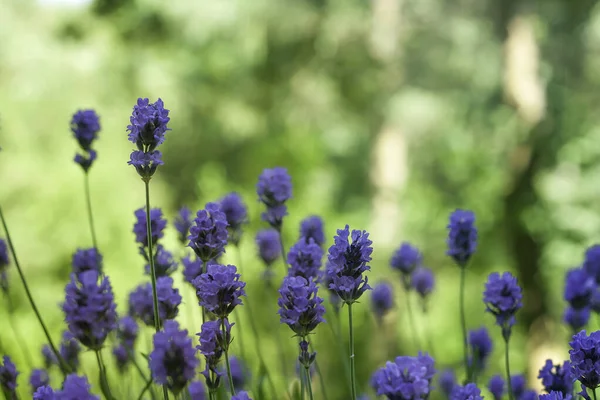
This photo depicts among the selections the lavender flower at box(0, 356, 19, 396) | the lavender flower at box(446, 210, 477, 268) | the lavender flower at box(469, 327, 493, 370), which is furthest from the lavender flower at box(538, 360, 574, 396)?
the lavender flower at box(0, 356, 19, 396)

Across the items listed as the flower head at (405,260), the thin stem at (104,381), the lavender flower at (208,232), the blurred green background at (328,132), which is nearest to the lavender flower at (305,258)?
the lavender flower at (208,232)

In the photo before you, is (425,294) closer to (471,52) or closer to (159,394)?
(159,394)

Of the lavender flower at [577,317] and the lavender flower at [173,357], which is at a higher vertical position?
the lavender flower at [577,317]

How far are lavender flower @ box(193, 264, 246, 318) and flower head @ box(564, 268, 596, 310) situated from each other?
3.71 ft

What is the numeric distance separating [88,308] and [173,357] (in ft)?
0.69

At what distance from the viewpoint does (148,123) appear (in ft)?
3.70

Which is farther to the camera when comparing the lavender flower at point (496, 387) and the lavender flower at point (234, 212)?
the lavender flower at point (234, 212)

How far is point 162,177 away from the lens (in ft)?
48.0

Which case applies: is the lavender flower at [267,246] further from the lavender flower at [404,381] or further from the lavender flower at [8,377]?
the lavender flower at [404,381]

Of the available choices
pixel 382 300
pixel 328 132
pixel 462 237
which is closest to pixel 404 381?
pixel 462 237

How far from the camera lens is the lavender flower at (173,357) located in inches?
35.8

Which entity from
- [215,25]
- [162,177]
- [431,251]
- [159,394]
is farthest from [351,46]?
[159,394]

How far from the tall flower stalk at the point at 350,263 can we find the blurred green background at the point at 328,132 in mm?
6166

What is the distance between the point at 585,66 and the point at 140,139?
15943 millimetres
